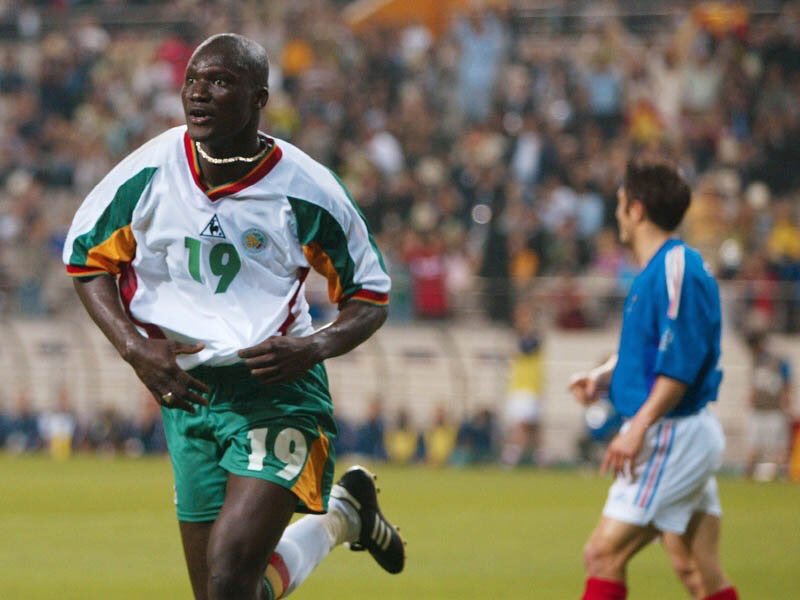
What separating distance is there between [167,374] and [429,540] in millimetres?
7325

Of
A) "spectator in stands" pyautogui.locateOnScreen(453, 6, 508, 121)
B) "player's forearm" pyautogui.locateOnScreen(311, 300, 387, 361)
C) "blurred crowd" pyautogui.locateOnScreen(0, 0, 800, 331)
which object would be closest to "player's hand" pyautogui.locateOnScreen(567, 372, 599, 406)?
"player's forearm" pyautogui.locateOnScreen(311, 300, 387, 361)

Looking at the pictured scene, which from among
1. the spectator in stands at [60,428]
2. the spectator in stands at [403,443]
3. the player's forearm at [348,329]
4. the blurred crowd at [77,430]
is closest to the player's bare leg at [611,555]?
the player's forearm at [348,329]

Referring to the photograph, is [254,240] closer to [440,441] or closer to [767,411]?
[767,411]

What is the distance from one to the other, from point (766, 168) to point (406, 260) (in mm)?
4942

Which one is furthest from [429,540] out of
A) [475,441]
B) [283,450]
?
[475,441]

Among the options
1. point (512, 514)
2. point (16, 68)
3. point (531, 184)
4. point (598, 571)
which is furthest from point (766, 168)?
point (598, 571)

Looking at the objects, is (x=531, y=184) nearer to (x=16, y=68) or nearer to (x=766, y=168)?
(x=766, y=168)

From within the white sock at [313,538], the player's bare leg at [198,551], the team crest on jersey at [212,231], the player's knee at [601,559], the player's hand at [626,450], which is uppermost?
the team crest on jersey at [212,231]

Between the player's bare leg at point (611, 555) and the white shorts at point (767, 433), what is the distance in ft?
41.8

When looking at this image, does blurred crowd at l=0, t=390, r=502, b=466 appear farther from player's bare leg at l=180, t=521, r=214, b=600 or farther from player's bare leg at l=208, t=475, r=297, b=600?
player's bare leg at l=208, t=475, r=297, b=600

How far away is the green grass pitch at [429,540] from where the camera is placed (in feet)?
32.4

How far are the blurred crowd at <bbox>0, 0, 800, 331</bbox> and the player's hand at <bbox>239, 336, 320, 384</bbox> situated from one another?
14.9 m

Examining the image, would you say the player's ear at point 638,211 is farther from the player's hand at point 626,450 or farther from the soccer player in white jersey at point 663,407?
the player's hand at point 626,450

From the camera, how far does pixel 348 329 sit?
582cm
